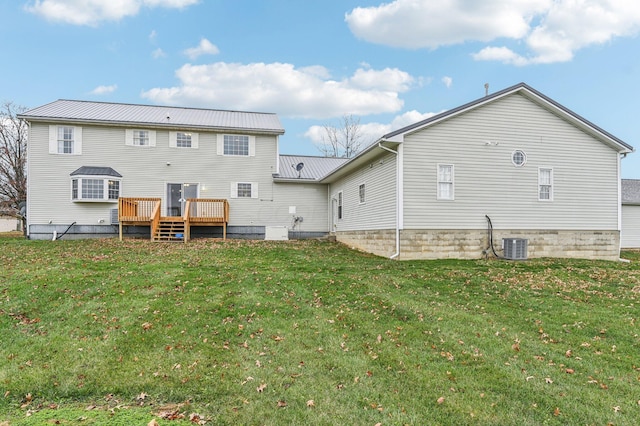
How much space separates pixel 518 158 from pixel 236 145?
12219 millimetres

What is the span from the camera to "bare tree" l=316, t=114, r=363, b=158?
36.5 m

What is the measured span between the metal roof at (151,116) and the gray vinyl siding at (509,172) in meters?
8.81

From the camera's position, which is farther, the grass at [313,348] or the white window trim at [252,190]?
the white window trim at [252,190]

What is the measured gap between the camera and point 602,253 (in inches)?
506

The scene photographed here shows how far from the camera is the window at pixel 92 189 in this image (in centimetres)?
1611

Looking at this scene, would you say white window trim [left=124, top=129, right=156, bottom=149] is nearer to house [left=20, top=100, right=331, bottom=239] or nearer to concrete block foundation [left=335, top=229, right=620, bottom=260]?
house [left=20, top=100, right=331, bottom=239]

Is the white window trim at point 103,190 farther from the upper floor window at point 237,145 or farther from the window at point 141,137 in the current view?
the upper floor window at point 237,145

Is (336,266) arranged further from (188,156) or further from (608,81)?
(608,81)

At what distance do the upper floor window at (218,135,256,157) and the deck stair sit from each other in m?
4.09

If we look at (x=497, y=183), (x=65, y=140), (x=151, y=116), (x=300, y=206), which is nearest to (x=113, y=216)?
(x=65, y=140)

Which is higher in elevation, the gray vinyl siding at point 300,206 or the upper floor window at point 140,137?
the upper floor window at point 140,137

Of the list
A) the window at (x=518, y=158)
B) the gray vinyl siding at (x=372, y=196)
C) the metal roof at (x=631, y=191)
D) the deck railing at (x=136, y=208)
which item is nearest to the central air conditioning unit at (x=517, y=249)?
the window at (x=518, y=158)

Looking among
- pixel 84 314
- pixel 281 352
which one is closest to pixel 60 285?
pixel 84 314

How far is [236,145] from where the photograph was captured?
18.0 meters
